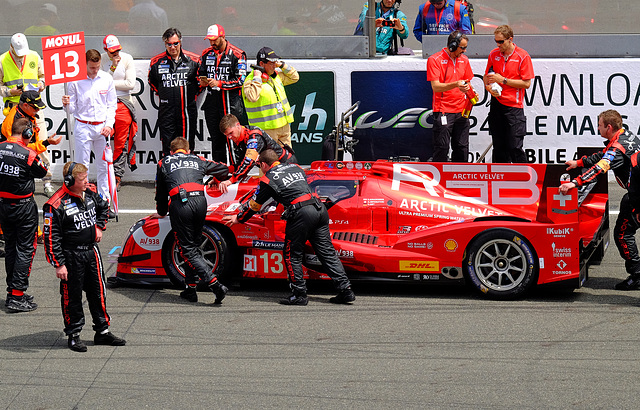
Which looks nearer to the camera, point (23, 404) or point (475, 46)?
point (23, 404)

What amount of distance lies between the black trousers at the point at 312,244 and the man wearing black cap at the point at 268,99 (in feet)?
13.5


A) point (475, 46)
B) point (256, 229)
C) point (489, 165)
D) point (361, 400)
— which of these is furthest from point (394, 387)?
point (475, 46)

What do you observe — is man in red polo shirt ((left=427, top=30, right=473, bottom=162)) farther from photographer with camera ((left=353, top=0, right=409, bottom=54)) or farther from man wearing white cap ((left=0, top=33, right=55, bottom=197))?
man wearing white cap ((left=0, top=33, right=55, bottom=197))

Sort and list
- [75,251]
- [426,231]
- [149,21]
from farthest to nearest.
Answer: [149,21]
[426,231]
[75,251]

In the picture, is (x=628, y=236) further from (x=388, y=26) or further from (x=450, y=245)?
(x=388, y=26)

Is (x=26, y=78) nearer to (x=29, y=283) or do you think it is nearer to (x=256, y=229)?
(x=29, y=283)

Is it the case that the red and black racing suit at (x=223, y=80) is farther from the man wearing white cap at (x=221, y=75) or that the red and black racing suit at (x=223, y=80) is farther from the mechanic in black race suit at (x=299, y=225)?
the mechanic in black race suit at (x=299, y=225)

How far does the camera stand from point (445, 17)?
14.1m

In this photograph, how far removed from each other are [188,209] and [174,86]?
201 inches

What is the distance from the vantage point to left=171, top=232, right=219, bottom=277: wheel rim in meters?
9.14

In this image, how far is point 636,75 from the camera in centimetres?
1349

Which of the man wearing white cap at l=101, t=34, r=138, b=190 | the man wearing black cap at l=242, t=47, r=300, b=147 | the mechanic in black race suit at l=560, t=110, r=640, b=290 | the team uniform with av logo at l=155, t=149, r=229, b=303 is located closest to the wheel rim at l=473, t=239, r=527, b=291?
the mechanic in black race suit at l=560, t=110, r=640, b=290

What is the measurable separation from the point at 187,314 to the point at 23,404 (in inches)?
91.1

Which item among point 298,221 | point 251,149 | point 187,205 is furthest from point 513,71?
point 187,205
